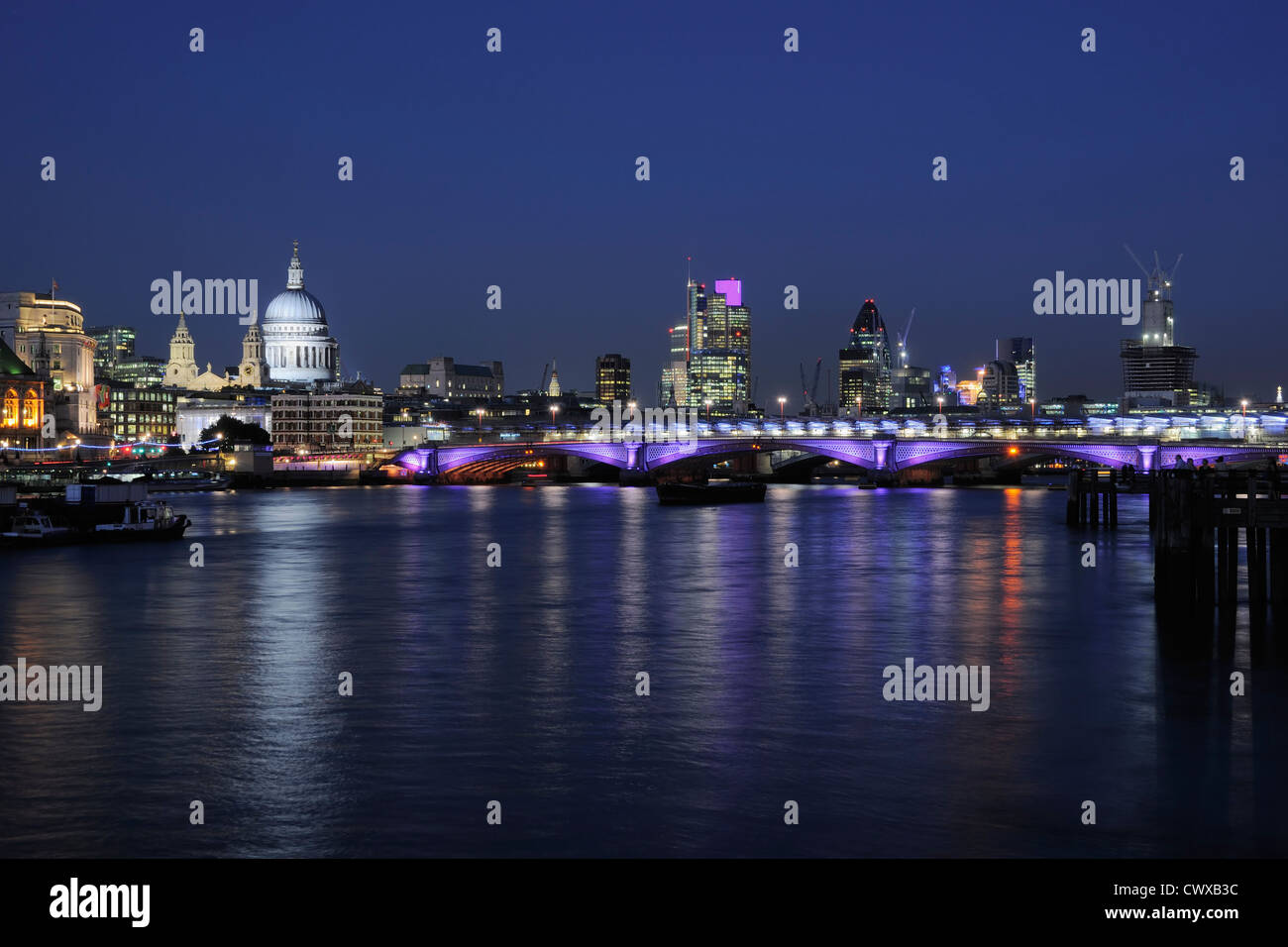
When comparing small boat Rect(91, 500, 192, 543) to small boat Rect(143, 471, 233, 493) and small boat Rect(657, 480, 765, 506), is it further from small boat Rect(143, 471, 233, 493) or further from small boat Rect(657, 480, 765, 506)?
small boat Rect(143, 471, 233, 493)

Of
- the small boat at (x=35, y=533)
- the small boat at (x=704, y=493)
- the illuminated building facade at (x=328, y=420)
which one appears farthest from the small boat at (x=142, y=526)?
the illuminated building facade at (x=328, y=420)

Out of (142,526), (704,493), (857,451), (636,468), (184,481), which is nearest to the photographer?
(142,526)

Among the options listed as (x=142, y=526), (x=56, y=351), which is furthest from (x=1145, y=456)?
(x=56, y=351)

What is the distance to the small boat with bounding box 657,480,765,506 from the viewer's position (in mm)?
98312

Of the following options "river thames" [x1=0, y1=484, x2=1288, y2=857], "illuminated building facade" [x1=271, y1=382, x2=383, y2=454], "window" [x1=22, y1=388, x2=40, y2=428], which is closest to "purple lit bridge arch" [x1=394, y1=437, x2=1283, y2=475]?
"illuminated building facade" [x1=271, y1=382, x2=383, y2=454]

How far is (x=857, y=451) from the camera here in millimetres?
123188

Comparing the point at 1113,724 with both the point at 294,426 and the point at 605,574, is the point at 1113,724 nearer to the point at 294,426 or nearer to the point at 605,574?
the point at 605,574

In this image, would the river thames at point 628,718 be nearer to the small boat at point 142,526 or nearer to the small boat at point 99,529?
the small boat at point 99,529

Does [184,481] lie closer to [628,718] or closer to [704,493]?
[704,493]

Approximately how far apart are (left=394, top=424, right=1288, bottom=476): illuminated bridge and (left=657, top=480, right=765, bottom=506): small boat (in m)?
14.7

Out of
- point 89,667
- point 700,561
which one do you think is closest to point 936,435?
point 700,561

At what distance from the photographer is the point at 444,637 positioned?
3138 centimetres

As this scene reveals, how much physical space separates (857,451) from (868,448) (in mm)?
1207
